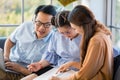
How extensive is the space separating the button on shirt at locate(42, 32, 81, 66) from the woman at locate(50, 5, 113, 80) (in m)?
0.27

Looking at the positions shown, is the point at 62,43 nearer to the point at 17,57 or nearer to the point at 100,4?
the point at 17,57

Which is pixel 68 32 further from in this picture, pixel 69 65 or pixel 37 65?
pixel 37 65

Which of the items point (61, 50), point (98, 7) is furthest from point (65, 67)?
point (98, 7)

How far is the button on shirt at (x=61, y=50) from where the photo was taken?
2203 mm

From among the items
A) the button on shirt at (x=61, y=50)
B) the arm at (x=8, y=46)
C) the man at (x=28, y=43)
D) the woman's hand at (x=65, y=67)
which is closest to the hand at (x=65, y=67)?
the woman's hand at (x=65, y=67)

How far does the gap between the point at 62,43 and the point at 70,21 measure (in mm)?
389

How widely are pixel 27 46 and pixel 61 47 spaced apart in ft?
1.55

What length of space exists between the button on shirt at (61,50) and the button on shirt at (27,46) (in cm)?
13

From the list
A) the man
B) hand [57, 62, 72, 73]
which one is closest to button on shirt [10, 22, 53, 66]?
the man

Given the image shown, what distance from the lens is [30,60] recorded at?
2580 millimetres

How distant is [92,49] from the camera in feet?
5.92

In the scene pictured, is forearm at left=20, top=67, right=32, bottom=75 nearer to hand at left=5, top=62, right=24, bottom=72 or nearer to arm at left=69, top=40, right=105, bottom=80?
hand at left=5, top=62, right=24, bottom=72

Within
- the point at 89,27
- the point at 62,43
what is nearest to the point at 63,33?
the point at 62,43

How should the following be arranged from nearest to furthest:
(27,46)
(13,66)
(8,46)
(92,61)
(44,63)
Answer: (92,61) < (44,63) < (13,66) < (27,46) < (8,46)
